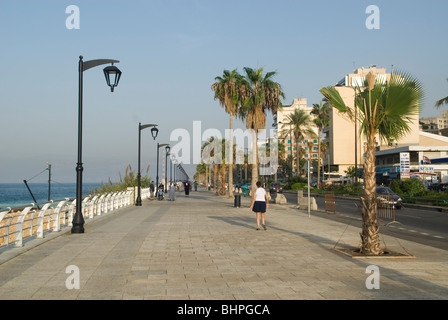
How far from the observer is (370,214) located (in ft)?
32.5

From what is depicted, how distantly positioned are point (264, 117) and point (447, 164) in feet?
142

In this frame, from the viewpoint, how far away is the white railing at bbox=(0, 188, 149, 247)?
1057 cm

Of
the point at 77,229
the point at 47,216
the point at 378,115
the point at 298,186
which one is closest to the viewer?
the point at 378,115

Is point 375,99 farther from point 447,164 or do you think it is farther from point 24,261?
point 447,164

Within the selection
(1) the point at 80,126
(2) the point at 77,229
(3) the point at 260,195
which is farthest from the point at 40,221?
(3) the point at 260,195

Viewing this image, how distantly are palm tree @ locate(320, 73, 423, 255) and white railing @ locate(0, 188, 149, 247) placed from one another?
25.5 ft

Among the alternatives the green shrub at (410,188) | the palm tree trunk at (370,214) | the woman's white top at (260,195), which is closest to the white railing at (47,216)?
the woman's white top at (260,195)

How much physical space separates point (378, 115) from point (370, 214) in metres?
2.43

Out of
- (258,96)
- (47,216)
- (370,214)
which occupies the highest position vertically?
(258,96)

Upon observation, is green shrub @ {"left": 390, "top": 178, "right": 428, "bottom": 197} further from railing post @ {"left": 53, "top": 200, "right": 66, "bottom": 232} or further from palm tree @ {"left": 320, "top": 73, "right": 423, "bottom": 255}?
railing post @ {"left": 53, "top": 200, "right": 66, "bottom": 232}

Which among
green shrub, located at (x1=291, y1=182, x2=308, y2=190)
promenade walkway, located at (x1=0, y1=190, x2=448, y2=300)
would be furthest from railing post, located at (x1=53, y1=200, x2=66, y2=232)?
green shrub, located at (x1=291, y1=182, x2=308, y2=190)

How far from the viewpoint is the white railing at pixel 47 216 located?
10.6m

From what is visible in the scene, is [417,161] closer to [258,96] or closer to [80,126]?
[258,96]
